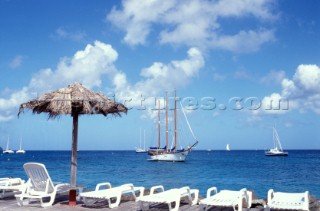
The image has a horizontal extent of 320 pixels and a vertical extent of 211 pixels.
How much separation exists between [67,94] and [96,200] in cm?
280

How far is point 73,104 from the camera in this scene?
8.60m

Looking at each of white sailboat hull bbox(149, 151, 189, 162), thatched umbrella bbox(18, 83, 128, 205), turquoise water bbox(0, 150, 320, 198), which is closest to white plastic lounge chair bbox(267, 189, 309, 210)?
thatched umbrella bbox(18, 83, 128, 205)

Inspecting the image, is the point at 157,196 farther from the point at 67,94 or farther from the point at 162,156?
the point at 162,156

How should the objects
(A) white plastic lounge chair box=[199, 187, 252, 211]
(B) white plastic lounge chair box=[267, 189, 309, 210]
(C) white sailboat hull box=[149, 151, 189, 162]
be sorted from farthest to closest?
(C) white sailboat hull box=[149, 151, 189, 162], (A) white plastic lounge chair box=[199, 187, 252, 211], (B) white plastic lounge chair box=[267, 189, 309, 210]

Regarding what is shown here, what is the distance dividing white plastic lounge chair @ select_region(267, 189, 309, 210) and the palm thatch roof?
13.2 feet

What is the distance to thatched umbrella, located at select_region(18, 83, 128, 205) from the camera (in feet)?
27.7

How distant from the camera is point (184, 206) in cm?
884

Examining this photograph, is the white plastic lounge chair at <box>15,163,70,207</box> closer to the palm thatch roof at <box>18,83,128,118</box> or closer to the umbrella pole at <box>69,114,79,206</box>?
the umbrella pole at <box>69,114,79,206</box>

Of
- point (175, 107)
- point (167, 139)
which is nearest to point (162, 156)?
point (167, 139)

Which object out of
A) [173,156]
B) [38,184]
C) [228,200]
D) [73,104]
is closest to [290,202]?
[228,200]

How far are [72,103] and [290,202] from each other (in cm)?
504

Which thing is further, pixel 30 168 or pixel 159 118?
pixel 159 118

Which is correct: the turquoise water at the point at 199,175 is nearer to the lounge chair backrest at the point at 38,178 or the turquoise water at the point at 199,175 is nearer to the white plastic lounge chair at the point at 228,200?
the white plastic lounge chair at the point at 228,200

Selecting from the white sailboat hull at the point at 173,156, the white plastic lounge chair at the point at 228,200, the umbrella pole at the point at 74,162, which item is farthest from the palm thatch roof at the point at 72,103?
the white sailboat hull at the point at 173,156
